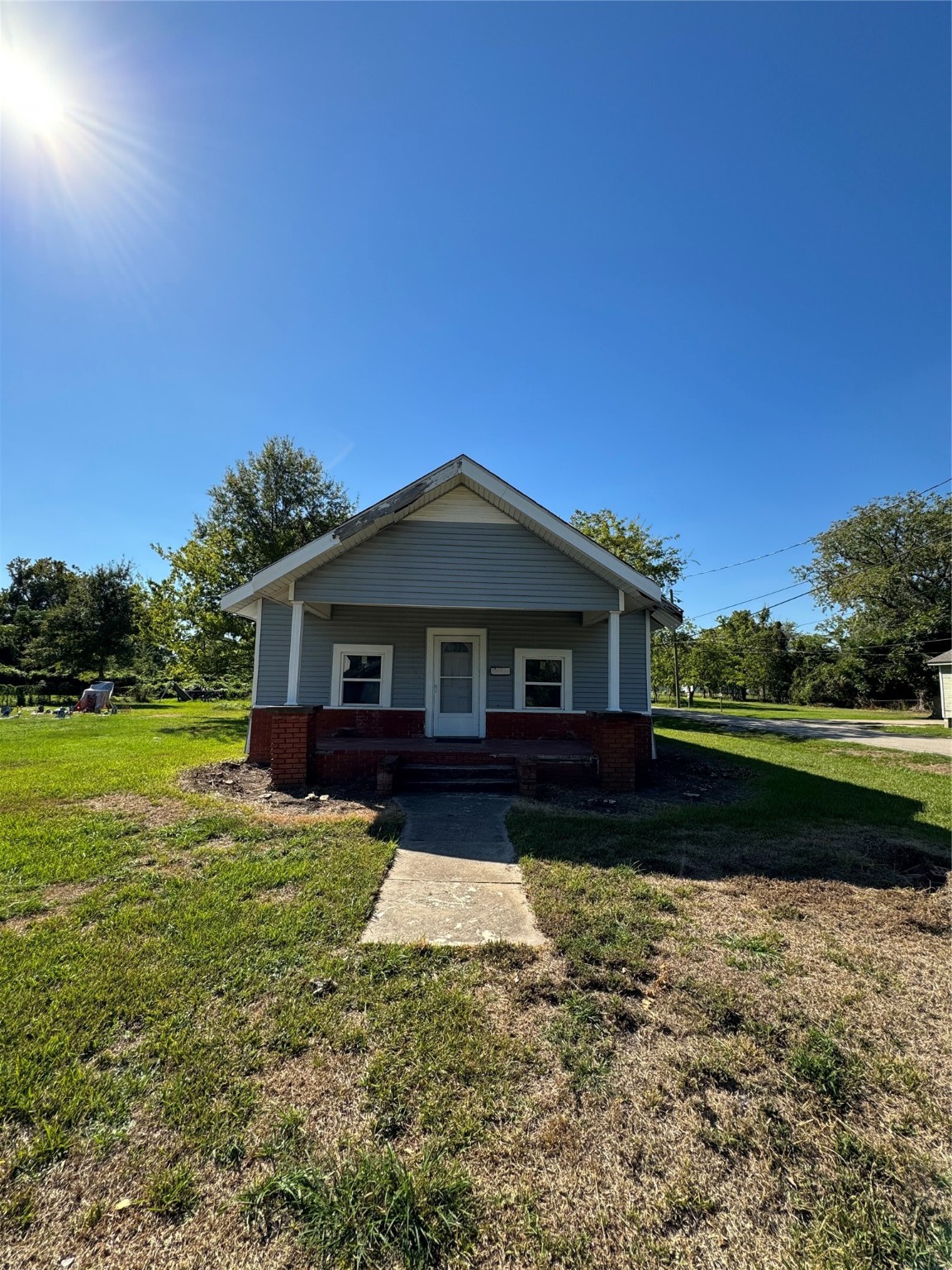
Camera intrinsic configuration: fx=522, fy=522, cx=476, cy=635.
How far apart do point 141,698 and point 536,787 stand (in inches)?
1205

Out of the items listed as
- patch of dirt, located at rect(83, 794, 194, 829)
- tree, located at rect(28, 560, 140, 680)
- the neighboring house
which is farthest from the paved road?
tree, located at rect(28, 560, 140, 680)

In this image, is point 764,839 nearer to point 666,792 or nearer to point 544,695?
point 666,792

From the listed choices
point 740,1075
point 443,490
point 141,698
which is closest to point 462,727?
point 443,490

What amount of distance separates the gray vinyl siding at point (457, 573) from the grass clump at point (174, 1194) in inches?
267

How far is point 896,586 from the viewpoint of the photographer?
36.9 m

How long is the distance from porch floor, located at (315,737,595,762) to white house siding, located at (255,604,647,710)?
3.37 feet

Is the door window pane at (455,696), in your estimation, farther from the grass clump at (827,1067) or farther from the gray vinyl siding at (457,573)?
the grass clump at (827,1067)

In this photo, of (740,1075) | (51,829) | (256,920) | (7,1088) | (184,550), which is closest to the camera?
(7,1088)

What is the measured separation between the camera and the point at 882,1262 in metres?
1.58

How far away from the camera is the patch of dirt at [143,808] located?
237 inches

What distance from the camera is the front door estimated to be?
1078cm

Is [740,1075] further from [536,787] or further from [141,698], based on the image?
[141,698]

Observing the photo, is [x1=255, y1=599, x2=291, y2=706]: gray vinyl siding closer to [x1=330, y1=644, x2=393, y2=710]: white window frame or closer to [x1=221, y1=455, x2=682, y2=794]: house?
[x1=221, y1=455, x2=682, y2=794]: house

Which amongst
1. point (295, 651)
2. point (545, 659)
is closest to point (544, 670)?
point (545, 659)
